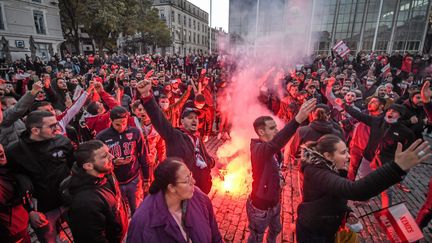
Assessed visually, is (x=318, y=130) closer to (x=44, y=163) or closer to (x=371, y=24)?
(x=44, y=163)

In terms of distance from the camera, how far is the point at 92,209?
7.36ft

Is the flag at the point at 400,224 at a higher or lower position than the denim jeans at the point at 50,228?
higher

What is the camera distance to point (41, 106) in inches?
167

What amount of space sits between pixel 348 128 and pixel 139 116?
5710mm

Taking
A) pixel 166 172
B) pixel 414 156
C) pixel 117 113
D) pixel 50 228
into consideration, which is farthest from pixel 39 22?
pixel 414 156

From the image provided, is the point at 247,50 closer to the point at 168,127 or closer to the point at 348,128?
the point at 348,128

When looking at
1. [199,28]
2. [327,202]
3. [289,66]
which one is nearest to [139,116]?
[327,202]

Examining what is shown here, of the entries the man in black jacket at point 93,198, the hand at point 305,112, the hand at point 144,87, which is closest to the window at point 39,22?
the hand at point 144,87

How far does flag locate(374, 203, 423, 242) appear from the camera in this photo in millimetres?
2484

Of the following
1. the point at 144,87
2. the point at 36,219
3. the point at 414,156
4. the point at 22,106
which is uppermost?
the point at 144,87

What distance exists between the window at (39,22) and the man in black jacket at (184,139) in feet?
112

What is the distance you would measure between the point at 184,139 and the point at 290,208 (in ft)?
9.73

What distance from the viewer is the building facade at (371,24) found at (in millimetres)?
31516

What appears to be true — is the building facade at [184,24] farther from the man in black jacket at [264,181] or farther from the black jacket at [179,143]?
the man in black jacket at [264,181]
